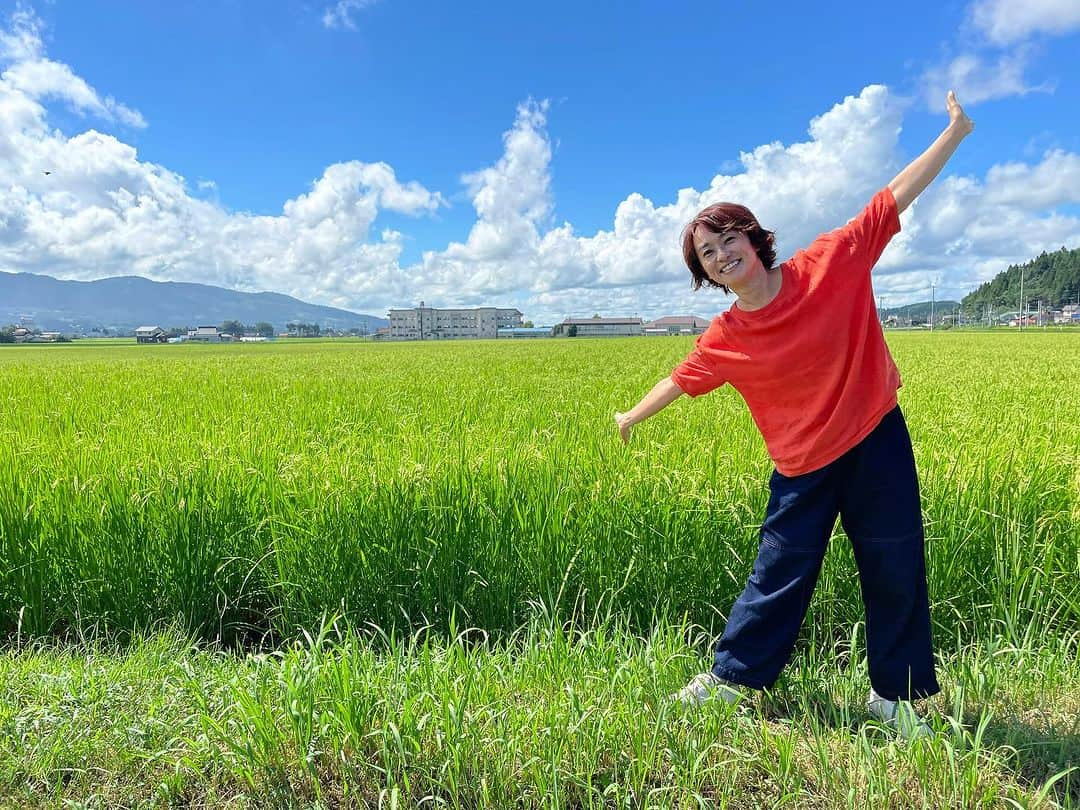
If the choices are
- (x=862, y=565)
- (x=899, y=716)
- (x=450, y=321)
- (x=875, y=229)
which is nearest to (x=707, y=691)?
(x=899, y=716)

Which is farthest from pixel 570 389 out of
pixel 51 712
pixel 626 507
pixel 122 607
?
pixel 51 712

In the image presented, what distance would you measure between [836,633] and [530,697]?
1.79 metres

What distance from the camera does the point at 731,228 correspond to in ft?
6.55

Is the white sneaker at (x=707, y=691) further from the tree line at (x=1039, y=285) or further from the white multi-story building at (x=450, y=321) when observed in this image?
the tree line at (x=1039, y=285)

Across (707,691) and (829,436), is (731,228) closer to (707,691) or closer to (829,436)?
(829,436)

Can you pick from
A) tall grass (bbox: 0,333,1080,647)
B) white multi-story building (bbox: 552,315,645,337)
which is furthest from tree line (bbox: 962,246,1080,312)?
tall grass (bbox: 0,333,1080,647)

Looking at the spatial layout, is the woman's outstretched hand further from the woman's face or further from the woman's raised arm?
the woman's face

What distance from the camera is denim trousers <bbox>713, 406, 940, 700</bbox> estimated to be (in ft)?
6.39

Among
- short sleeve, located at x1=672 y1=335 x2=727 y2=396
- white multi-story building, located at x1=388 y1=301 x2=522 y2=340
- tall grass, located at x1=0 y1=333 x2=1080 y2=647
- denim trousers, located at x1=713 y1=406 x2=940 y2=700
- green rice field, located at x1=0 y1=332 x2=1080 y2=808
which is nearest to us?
green rice field, located at x1=0 y1=332 x2=1080 y2=808

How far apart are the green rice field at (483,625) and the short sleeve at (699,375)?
0.88 m

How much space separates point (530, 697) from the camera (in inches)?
82.6

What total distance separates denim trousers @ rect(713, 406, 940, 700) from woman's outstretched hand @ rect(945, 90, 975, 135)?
1.01m

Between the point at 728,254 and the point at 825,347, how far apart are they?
0.48 metres

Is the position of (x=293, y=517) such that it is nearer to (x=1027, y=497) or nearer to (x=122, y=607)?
(x=122, y=607)
